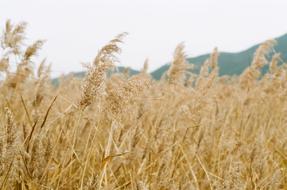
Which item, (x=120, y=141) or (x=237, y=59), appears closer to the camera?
(x=120, y=141)

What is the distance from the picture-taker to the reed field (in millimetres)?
1637

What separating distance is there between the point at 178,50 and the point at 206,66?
53.2 inches

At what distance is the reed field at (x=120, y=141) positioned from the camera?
1637 millimetres

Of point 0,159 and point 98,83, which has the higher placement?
point 98,83

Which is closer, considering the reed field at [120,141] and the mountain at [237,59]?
the reed field at [120,141]

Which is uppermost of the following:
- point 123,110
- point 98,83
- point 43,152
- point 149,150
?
point 98,83

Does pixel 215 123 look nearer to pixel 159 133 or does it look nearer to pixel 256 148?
pixel 159 133

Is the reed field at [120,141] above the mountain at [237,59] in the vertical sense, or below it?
below

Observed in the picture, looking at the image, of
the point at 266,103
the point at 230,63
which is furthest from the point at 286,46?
the point at 266,103

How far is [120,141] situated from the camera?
269 cm

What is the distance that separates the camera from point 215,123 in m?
3.54

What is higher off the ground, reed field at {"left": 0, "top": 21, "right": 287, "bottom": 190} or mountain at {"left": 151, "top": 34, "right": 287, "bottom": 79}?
mountain at {"left": 151, "top": 34, "right": 287, "bottom": 79}

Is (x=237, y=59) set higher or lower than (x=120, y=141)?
higher

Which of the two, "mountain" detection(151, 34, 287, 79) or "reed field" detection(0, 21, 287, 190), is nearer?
"reed field" detection(0, 21, 287, 190)
